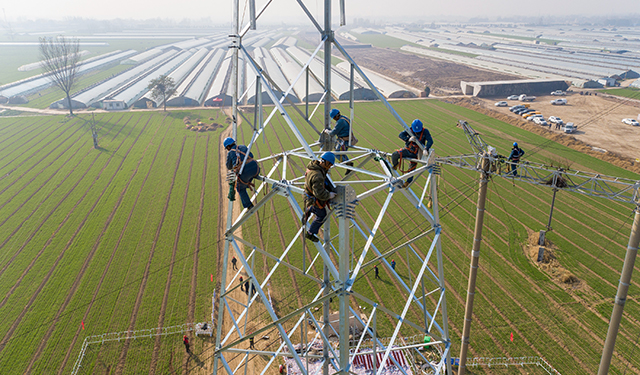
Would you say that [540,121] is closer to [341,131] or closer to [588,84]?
[588,84]

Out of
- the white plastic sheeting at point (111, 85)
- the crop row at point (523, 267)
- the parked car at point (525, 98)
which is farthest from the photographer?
the white plastic sheeting at point (111, 85)

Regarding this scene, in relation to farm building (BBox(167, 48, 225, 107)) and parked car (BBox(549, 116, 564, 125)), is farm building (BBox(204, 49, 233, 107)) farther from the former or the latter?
parked car (BBox(549, 116, 564, 125))

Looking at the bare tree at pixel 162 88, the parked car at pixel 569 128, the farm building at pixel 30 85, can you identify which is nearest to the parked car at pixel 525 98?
the parked car at pixel 569 128

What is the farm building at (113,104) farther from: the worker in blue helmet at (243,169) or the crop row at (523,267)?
the worker in blue helmet at (243,169)

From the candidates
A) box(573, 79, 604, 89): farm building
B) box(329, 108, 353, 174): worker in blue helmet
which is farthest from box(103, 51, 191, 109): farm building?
box(573, 79, 604, 89): farm building

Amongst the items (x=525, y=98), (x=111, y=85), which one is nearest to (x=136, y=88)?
(x=111, y=85)

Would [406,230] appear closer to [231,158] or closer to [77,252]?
[231,158]
